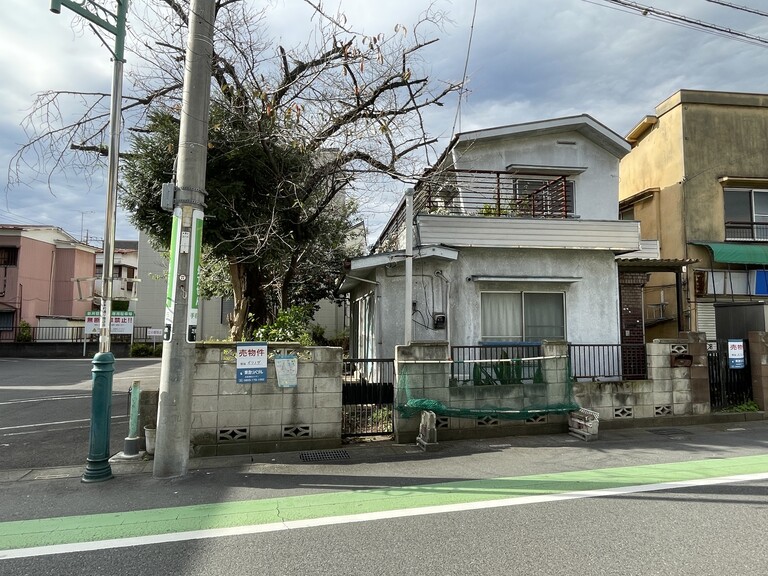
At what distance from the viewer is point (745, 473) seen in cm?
579

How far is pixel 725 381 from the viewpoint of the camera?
978 cm

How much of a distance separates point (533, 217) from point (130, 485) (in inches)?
343

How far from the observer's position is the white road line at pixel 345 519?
3.80 m

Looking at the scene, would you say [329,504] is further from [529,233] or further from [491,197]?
[491,197]

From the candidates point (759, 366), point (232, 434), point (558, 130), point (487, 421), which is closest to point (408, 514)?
point (232, 434)

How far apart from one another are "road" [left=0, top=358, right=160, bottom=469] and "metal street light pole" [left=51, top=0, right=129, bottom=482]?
132 cm

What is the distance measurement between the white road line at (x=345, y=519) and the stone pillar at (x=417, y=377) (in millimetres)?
2776

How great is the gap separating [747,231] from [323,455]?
1598 centimetres

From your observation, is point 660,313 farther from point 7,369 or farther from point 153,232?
point 7,369

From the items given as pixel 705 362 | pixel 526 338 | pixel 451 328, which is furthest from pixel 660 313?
pixel 451 328

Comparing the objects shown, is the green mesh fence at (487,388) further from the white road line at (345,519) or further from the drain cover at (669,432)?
the white road line at (345,519)

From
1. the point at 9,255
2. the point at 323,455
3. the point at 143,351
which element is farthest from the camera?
the point at 9,255

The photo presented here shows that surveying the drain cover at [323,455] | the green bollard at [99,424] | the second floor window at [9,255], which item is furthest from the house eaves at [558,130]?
the second floor window at [9,255]

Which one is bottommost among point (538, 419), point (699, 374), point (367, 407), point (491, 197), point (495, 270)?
point (538, 419)
